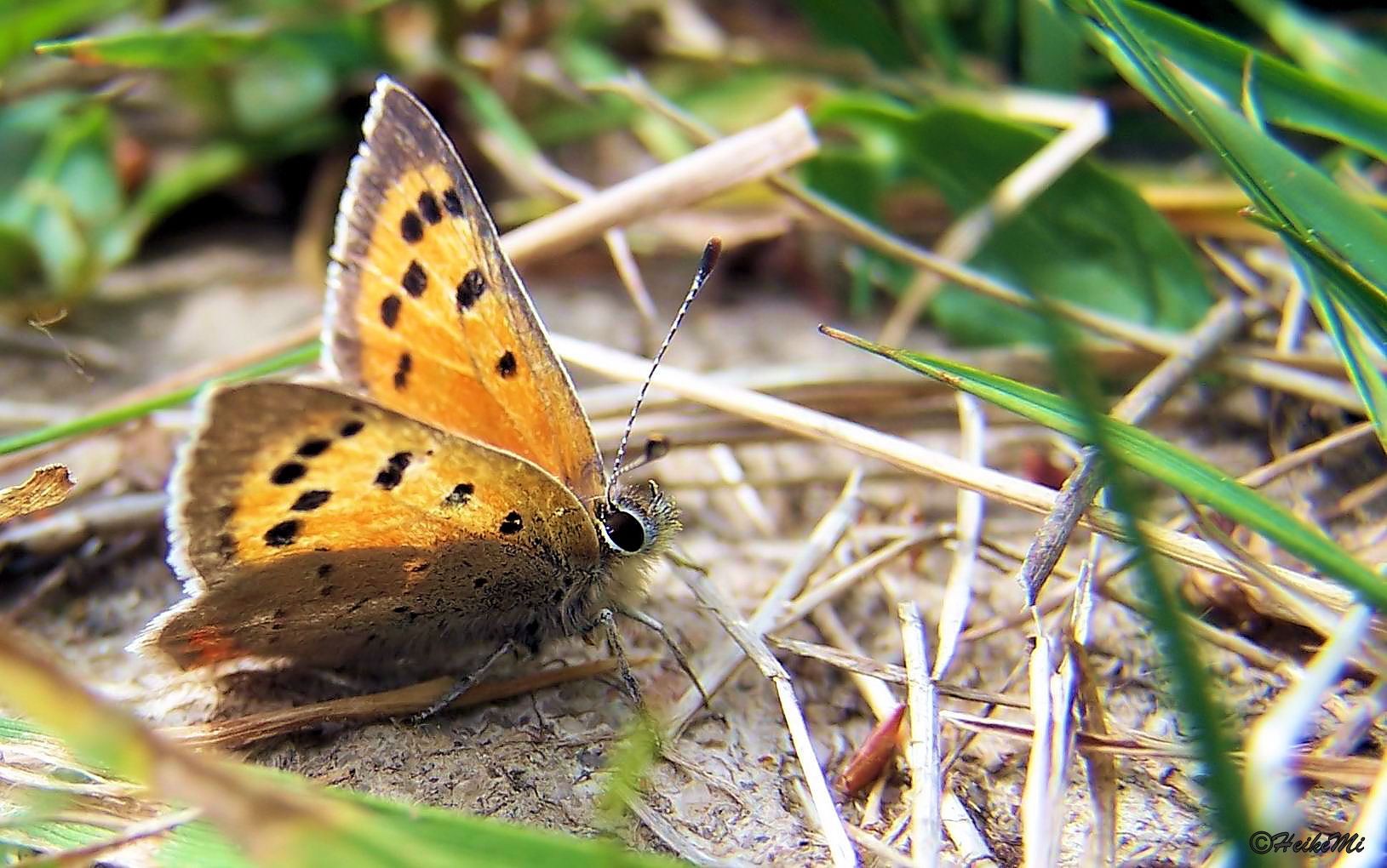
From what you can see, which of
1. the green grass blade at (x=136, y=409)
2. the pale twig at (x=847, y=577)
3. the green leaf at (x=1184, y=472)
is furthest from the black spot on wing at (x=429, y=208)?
the pale twig at (x=847, y=577)

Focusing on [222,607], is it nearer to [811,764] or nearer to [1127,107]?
[811,764]

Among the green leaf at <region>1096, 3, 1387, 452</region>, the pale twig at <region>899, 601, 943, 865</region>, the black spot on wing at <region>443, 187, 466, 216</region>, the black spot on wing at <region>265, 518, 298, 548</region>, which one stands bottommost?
the black spot on wing at <region>265, 518, 298, 548</region>

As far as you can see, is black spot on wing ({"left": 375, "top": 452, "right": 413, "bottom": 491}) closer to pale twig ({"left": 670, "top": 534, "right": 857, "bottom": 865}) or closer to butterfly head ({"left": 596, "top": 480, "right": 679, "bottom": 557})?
butterfly head ({"left": 596, "top": 480, "right": 679, "bottom": 557})

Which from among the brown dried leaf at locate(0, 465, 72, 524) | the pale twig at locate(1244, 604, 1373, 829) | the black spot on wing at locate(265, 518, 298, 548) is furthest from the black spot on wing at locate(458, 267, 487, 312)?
the pale twig at locate(1244, 604, 1373, 829)

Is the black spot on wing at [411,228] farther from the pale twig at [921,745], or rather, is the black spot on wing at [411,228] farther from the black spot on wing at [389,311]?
the pale twig at [921,745]

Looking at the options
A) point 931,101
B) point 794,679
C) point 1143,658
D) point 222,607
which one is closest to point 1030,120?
point 931,101

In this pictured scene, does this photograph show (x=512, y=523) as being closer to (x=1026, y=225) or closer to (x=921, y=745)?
(x=921, y=745)

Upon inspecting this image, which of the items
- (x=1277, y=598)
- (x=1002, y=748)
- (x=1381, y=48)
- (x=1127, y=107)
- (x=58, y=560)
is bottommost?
(x=58, y=560)
